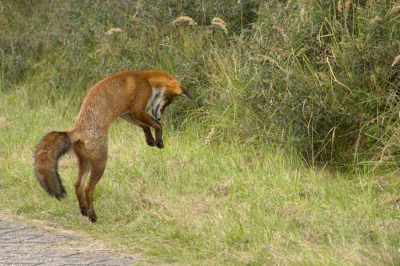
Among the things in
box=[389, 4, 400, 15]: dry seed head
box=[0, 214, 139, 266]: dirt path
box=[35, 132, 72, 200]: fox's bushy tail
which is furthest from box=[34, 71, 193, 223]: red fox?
box=[389, 4, 400, 15]: dry seed head

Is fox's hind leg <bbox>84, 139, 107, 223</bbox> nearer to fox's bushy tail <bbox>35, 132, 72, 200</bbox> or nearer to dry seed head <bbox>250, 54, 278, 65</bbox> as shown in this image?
fox's bushy tail <bbox>35, 132, 72, 200</bbox>

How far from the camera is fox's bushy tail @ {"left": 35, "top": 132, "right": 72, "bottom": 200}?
596cm

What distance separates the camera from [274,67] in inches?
305

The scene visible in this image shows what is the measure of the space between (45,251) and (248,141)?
2.80m

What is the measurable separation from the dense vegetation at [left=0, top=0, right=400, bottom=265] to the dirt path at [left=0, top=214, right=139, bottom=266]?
25 centimetres

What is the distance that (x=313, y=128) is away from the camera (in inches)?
287

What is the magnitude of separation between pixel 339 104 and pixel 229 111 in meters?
1.45

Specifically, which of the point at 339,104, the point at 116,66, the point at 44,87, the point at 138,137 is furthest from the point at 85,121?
the point at 44,87

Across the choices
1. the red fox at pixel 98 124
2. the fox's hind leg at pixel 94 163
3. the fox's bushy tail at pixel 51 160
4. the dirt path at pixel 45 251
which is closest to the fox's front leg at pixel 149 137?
the red fox at pixel 98 124

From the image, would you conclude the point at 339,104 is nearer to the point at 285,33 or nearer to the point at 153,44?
the point at 285,33

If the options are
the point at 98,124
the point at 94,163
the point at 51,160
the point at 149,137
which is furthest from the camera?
the point at 149,137

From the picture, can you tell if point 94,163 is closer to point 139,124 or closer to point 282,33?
point 139,124

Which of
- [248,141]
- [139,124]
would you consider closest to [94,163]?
[139,124]

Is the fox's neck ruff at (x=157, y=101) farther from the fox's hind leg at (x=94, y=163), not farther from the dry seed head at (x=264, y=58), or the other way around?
the dry seed head at (x=264, y=58)
